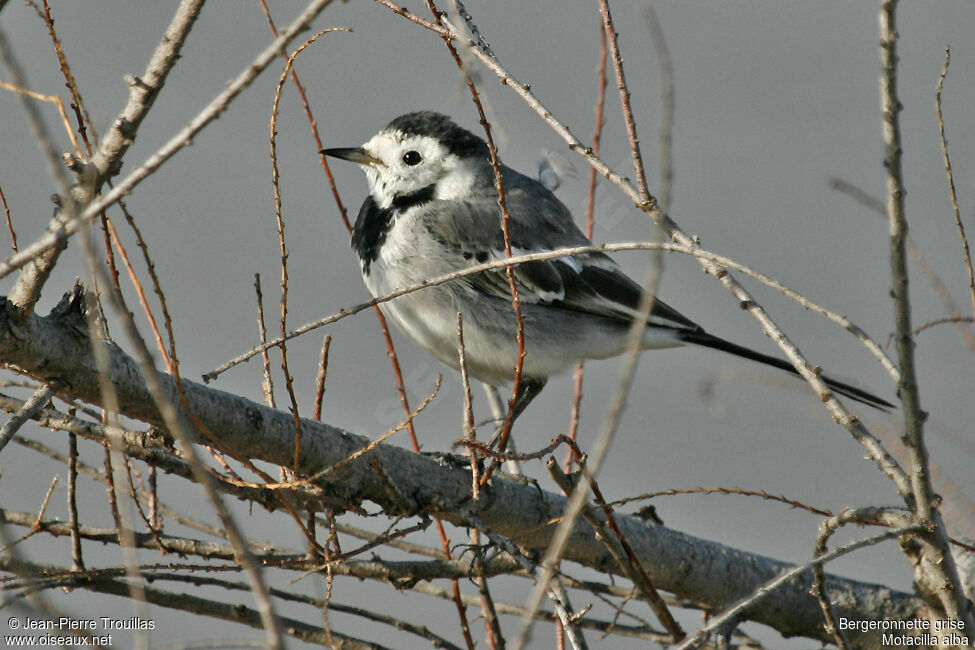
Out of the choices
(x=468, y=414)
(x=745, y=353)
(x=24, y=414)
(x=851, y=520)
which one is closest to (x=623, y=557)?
(x=851, y=520)

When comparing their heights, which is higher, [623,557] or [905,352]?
[905,352]

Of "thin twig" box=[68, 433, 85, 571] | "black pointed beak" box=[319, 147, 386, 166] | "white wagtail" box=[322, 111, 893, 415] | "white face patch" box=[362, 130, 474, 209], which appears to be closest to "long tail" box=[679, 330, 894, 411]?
"white wagtail" box=[322, 111, 893, 415]

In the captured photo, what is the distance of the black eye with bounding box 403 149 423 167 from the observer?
312cm

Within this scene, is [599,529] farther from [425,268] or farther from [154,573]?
[425,268]

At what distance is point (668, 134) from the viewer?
3.35 ft

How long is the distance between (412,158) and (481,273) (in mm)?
515

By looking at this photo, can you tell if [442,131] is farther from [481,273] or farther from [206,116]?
[206,116]

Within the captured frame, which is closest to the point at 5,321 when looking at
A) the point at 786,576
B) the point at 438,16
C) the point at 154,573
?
the point at 154,573

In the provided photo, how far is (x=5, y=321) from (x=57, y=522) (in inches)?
25.9

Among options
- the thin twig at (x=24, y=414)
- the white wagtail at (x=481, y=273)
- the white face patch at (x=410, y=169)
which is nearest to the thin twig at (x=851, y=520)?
the thin twig at (x=24, y=414)

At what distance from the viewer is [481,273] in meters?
2.83

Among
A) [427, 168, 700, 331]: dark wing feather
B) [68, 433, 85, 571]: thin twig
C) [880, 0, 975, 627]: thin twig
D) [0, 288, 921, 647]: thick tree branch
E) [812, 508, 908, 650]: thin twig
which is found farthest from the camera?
[427, 168, 700, 331]: dark wing feather

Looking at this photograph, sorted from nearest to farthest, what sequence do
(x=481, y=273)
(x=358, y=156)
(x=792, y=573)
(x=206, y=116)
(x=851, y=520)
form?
(x=206, y=116) → (x=792, y=573) → (x=851, y=520) → (x=481, y=273) → (x=358, y=156)

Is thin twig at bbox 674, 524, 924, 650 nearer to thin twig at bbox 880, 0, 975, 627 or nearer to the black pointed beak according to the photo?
thin twig at bbox 880, 0, 975, 627
